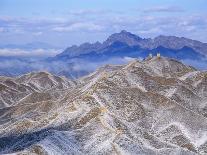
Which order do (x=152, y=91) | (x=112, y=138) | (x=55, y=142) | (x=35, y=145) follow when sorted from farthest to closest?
1. (x=152, y=91)
2. (x=112, y=138)
3. (x=55, y=142)
4. (x=35, y=145)

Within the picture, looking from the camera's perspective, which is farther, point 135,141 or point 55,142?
point 135,141

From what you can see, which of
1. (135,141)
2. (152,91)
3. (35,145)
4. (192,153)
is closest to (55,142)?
(35,145)

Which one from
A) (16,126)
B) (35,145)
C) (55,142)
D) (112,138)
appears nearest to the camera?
(35,145)


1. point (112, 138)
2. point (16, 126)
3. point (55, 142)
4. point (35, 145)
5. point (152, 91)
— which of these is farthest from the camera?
point (152, 91)

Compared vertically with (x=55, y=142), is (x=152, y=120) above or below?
below

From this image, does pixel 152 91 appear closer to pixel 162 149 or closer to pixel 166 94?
pixel 166 94

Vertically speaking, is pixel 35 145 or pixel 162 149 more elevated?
pixel 35 145

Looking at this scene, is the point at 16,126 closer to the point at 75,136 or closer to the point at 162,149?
the point at 75,136

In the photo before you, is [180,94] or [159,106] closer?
[159,106]

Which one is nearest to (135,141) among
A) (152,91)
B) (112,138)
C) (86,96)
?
(112,138)
